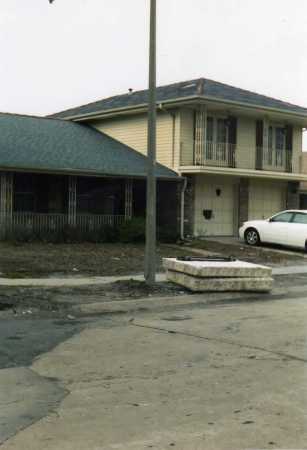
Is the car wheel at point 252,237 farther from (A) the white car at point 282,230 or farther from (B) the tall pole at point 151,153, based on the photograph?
(B) the tall pole at point 151,153

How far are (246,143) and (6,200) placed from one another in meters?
10.8

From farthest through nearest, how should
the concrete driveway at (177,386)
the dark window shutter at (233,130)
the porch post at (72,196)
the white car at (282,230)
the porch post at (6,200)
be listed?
the dark window shutter at (233,130), the porch post at (72,196), the white car at (282,230), the porch post at (6,200), the concrete driveway at (177,386)

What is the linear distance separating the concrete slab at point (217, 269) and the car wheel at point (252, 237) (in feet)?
36.0

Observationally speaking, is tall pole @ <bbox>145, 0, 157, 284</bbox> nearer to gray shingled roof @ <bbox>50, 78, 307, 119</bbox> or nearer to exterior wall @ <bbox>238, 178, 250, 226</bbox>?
gray shingled roof @ <bbox>50, 78, 307, 119</bbox>

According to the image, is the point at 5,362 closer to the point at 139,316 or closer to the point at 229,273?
the point at 139,316

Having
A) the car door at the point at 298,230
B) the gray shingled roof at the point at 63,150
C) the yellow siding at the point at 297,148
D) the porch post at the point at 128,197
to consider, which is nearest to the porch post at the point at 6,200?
the gray shingled roof at the point at 63,150

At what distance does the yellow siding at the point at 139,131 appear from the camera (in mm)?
27141

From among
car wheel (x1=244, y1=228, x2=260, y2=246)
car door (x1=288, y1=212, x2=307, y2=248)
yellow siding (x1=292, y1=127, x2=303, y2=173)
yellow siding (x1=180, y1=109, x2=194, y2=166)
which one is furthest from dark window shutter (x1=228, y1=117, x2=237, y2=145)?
car door (x1=288, y1=212, x2=307, y2=248)

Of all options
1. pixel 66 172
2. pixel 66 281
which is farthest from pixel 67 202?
pixel 66 281

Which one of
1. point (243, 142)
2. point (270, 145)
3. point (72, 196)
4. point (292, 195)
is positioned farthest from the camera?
point (292, 195)

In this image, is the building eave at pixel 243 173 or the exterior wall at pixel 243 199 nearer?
the building eave at pixel 243 173

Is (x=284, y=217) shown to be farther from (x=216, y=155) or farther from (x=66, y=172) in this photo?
(x=66, y=172)

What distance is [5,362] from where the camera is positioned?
7.40m

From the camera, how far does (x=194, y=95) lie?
1001 inches
